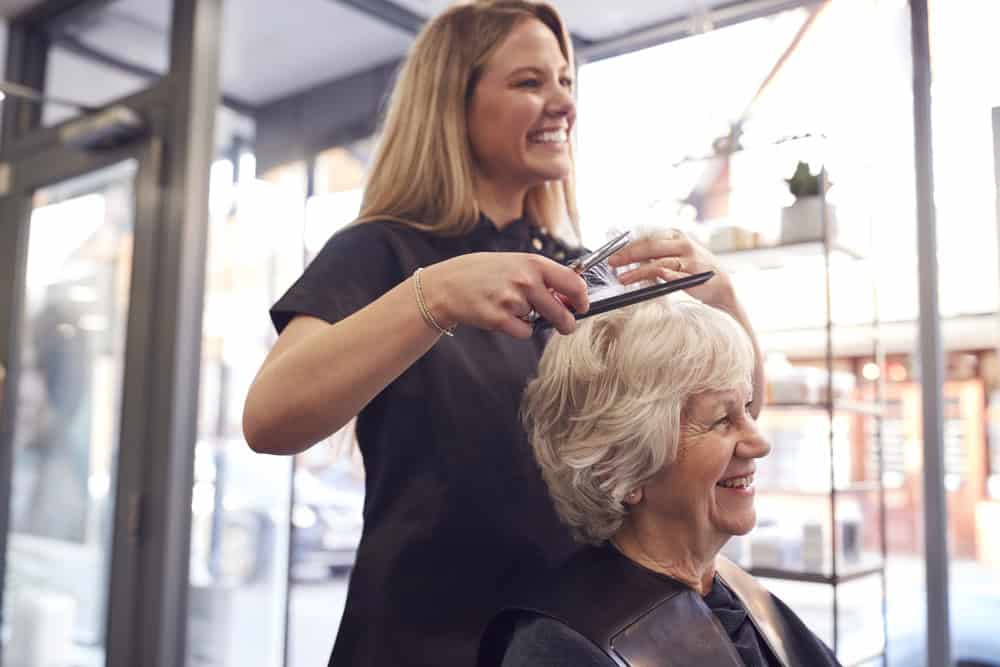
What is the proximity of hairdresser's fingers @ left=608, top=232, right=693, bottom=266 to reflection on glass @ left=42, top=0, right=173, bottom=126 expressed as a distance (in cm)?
239

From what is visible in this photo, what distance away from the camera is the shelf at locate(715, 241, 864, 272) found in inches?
105

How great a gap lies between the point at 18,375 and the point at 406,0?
1959 mm

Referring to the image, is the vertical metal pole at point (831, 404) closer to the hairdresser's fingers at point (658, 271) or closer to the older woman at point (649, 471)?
the older woman at point (649, 471)

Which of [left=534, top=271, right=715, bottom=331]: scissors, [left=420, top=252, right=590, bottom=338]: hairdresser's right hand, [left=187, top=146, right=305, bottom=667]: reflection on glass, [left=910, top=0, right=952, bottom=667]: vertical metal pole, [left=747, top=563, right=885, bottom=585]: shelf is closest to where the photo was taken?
[left=420, top=252, right=590, bottom=338]: hairdresser's right hand

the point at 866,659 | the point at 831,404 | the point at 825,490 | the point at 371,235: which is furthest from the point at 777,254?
the point at 371,235

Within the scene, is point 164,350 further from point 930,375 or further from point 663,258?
point 930,375

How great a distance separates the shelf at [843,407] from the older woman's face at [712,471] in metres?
1.46

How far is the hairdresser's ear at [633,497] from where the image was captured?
1252 mm

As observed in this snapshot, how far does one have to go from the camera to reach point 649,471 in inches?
48.8

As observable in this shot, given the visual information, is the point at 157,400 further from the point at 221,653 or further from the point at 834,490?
the point at 834,490

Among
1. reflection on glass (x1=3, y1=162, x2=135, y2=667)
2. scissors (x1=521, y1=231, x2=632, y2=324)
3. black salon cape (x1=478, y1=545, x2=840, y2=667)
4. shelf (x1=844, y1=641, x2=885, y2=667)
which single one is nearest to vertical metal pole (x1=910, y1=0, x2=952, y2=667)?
shelf (x1=844, y1=641, x2=885, y2=667)

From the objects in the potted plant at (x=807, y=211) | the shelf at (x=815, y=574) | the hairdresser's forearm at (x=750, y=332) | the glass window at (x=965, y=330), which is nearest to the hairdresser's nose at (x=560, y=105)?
the hairdresser's forearm at (x=750, y=332)

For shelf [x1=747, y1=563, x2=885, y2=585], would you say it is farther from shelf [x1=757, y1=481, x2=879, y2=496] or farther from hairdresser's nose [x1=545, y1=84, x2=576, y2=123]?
hairdresser's nose [x1=545, y1=84, x2=576, y2=123]

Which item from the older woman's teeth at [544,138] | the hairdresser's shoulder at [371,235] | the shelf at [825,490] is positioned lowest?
the shelf at [825,490]
